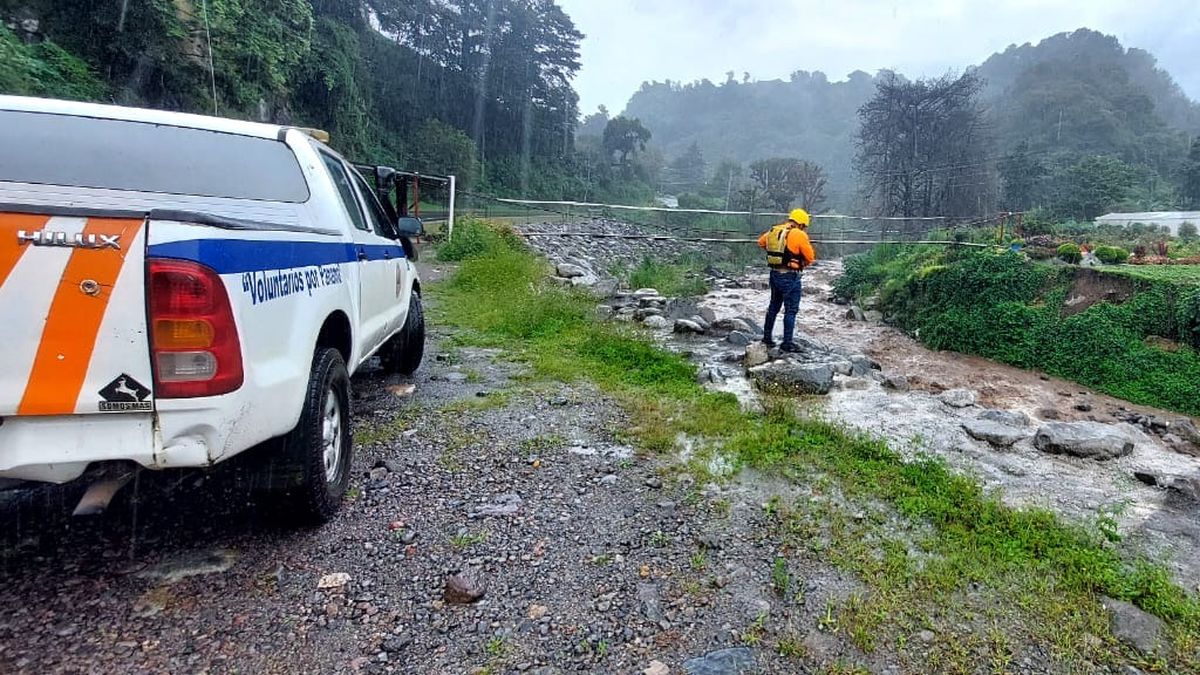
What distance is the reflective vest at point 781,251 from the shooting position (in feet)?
25.3

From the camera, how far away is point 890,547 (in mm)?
2736

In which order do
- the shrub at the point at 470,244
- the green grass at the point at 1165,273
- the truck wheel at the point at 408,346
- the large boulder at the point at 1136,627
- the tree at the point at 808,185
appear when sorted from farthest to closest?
the tree at the point at 808,185
the shrub at the point at 470,244
the green grass at the point at 1165,273
the truck wheel at the point at 408,346
the large boulder at the point at 1136,627

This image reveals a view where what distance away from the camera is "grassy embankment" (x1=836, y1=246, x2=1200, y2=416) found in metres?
7.80

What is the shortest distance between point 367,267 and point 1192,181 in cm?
4515

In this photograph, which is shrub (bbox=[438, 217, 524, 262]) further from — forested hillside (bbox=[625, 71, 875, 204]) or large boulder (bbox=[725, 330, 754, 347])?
forested hillside (bbox=[625, 71, 875, 204])

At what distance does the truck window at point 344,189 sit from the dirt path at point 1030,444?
3.57 metres

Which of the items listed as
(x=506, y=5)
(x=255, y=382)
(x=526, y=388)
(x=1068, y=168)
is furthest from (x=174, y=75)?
(x=1068, y=168)

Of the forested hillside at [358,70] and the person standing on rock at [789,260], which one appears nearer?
the person standing on rock at [789,260]

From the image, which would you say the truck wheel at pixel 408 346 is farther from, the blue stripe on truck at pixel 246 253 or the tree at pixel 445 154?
the tree at pixel 445 154

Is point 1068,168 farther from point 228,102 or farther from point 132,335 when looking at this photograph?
point 132,335

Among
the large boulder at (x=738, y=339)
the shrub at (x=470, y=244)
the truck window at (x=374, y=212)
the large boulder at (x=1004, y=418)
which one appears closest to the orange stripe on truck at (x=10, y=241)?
the truck window at (x=374, y=212)

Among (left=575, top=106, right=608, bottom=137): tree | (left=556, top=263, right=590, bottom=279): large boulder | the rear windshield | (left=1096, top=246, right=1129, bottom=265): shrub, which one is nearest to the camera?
the rear windshield

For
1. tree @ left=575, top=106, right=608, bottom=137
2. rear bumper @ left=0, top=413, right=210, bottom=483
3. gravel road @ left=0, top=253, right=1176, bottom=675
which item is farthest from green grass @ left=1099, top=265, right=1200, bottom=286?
tree @ left=575, top=106, right=608, bottom=137

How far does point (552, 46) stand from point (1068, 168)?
113 feet
